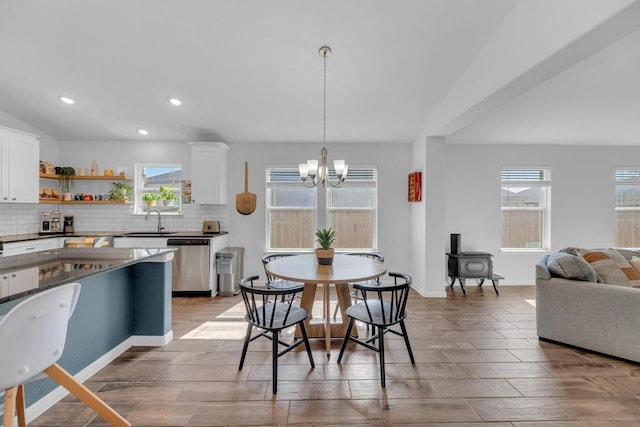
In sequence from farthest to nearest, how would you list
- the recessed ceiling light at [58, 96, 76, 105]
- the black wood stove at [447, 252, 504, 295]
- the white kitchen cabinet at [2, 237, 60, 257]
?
the black wood stove at [447, 252, 504, 295], the recessed ceiling light at [58, 96, 76, 105], the white kitchen cabinet at [2, 237, 60, 257]

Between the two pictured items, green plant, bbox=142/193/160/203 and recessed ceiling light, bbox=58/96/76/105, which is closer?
recessed ceiling light, bbox=58/96/76/105

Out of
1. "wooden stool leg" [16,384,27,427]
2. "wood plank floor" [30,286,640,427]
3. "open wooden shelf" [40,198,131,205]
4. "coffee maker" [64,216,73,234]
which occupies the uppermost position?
"open wooden shelf" [40,198,131,205]

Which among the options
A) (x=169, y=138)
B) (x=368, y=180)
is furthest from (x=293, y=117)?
(x=169, y=138)

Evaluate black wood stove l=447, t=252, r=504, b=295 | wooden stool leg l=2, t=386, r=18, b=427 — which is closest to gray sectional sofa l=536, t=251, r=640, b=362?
black wood stove l=447, t=252, r=504, b=295

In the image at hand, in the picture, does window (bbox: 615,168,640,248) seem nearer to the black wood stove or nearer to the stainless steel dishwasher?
the black wood stove

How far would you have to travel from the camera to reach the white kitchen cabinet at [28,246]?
370 cm

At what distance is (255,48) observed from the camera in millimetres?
2988

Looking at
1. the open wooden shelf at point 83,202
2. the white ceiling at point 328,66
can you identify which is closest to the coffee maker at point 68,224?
the open wooden shelf at point 83,202

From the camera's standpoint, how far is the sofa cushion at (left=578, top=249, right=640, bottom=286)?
2.90 meters

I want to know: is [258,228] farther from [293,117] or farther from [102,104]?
[102,104]

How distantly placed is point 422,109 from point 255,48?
87.7 inches

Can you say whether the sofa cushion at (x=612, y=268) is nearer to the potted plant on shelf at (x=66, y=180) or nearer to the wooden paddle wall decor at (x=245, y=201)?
the wooden paddle wall decor at (x=245, y=201)

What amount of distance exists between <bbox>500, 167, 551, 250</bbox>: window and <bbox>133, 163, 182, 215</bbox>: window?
537cm

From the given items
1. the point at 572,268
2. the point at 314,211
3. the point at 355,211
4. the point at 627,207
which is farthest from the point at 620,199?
the point at 314,211
